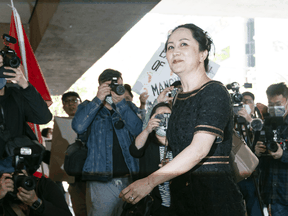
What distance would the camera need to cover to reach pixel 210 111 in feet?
2.41

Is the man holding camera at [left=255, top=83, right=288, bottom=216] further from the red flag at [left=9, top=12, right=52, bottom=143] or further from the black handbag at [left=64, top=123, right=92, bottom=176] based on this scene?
the red flag at [left=9, top=12, right=52, bottom=143]

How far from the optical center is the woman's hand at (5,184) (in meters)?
1.03

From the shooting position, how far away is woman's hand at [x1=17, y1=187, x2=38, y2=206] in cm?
105

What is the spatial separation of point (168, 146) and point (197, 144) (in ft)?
1.72

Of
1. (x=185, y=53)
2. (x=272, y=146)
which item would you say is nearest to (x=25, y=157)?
(x=185, y=53)

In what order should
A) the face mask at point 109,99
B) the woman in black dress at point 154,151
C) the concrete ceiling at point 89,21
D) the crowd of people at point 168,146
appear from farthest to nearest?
the concrete ceiling at point 89,21 → the face mask at point 109,99 → the woman in black dress at point 154,151 → the crowd of people at point 168,146

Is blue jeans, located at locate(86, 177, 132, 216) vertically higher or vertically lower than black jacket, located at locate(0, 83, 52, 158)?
lower

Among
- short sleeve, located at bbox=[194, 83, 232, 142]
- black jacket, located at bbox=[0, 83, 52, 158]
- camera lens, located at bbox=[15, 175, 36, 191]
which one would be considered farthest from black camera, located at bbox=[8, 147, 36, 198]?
short sleeve, located at bbox=[194, 83, 232, 142]

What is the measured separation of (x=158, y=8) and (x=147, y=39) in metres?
0.30

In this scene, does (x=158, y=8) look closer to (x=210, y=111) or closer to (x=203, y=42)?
(x=203, y=42)

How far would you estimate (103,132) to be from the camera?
1405mm

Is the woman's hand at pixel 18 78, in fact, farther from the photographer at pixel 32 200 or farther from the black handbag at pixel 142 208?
the black handbag at pixel 142 208

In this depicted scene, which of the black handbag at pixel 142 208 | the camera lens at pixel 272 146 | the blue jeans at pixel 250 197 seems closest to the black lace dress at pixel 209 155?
the black handbag at pixel 142 208

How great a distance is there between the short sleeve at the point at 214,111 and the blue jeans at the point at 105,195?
0.71 metres
